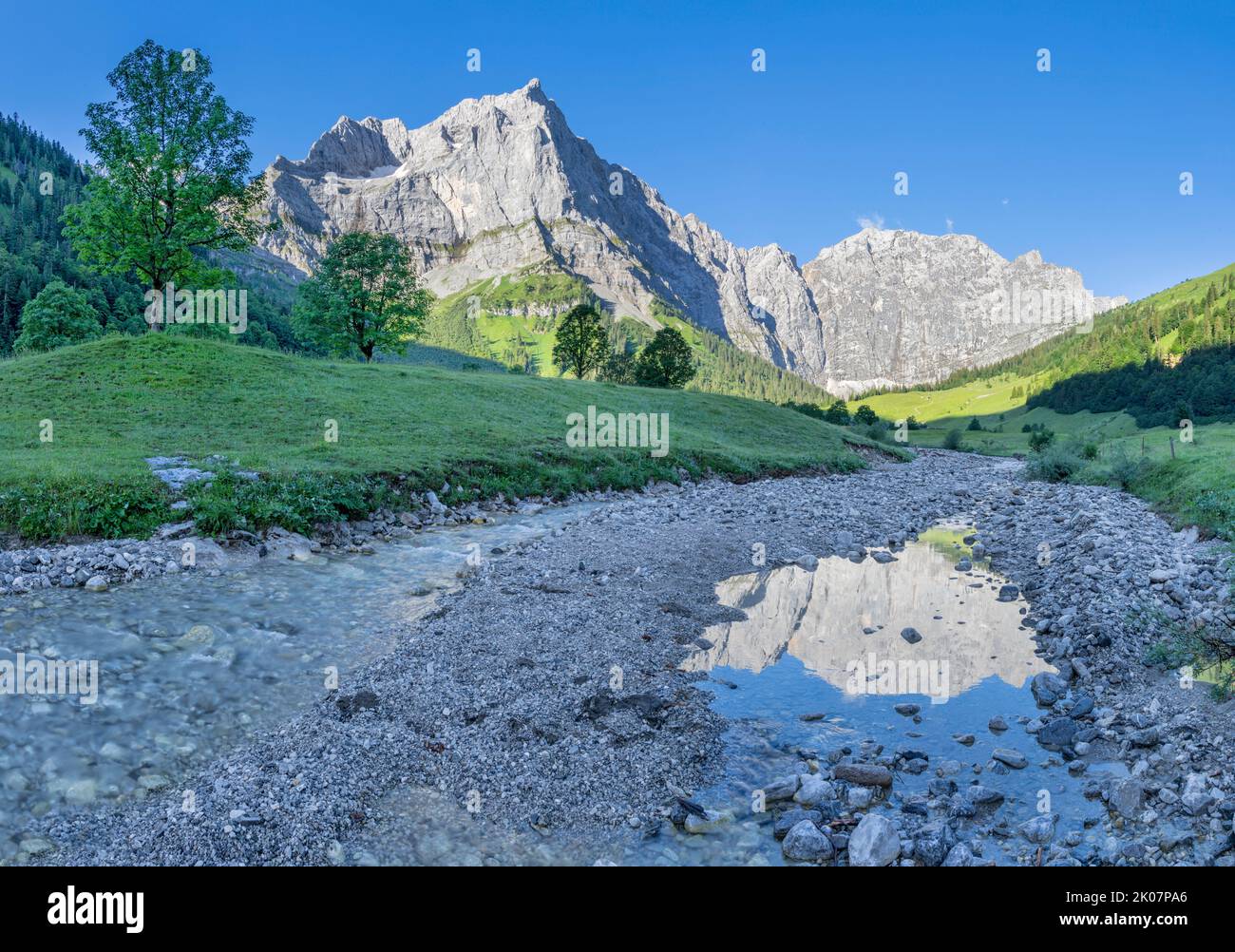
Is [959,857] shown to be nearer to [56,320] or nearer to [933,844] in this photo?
[933,844]

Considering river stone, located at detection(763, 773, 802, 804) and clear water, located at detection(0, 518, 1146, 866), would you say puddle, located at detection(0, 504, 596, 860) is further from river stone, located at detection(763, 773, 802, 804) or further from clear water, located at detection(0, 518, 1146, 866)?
river stone, located at detection(763, 773, 802, 804)

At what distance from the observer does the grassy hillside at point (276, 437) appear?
17516 mm

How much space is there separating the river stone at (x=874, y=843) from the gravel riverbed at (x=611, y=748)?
2cm

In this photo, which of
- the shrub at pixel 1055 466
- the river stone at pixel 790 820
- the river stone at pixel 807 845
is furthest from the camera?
the shrub at pixel 1055 466

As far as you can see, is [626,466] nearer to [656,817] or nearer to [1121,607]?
[1121,607]

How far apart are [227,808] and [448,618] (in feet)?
20.8

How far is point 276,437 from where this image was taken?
2808cm

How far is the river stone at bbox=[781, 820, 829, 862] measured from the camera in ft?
19.4

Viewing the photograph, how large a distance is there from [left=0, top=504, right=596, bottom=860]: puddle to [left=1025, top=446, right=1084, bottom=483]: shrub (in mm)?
44639

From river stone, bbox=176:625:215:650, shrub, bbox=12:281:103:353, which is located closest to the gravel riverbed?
river stone, bbox=176:625:215:650

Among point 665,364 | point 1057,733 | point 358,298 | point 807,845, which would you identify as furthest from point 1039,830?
point 665,364

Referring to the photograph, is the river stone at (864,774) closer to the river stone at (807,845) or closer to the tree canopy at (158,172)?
the river stone at (807,845)

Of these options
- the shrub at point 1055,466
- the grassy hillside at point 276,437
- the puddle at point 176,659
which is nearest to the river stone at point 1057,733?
the puddle at point 176,659
